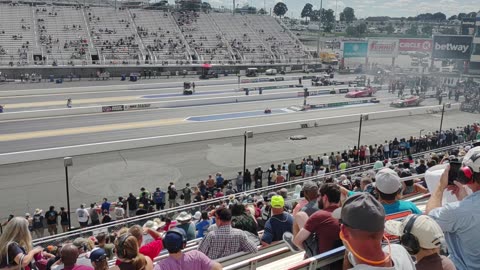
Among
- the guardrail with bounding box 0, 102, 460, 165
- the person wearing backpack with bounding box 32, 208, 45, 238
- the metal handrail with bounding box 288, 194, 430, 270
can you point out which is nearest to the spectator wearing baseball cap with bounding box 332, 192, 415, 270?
the metal handrail with bounding box 288, 194, 430, 270

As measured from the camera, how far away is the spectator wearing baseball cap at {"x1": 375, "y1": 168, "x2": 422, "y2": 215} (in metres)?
4.09

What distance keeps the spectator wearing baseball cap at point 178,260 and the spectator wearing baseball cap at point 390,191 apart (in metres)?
1.67

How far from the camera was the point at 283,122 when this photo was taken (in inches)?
1184

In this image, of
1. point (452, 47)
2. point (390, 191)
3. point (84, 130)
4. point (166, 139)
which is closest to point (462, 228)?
point (390, 191)

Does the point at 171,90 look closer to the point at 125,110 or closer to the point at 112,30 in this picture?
the point at 125,110

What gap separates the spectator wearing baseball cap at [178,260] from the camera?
3895 mm

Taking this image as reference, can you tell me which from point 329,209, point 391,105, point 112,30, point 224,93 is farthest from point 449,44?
point 329,209

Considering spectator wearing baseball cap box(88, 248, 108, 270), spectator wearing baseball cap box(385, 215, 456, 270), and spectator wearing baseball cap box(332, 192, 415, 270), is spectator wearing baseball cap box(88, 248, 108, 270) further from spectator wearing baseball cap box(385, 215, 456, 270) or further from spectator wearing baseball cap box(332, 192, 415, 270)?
spectator wearing baseball cap box(385, 215, 456, 270)

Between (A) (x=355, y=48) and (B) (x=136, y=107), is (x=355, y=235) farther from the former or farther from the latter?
(A) (x=355, y=48)

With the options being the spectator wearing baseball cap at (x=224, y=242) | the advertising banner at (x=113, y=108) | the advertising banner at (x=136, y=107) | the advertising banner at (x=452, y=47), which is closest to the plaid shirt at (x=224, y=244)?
the spectator wearing baseball cap at (x=224, y=242)

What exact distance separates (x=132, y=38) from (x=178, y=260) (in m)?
62.2

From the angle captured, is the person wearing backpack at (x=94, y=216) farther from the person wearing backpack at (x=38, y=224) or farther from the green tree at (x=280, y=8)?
the green tree at (x=280, y=8)

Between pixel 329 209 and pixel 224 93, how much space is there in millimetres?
39673

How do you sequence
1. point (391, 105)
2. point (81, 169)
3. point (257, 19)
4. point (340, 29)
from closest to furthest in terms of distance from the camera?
point (81, 169) < point (391, 105) < point (257, 19) < point (340, 29)
